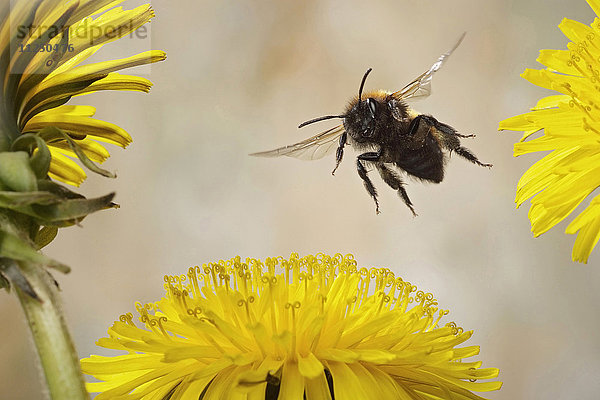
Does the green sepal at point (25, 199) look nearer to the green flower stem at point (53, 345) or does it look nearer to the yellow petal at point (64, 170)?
the green flower stem at point (53, 345)

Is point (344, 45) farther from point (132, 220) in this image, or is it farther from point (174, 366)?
point (174, 366)

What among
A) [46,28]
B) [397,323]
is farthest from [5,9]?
[397,323]

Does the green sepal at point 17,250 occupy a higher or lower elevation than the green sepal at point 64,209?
lower

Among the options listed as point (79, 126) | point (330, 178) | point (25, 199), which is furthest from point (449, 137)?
point (330, 178)

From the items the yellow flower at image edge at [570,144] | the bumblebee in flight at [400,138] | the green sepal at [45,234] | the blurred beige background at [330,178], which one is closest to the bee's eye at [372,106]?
the bumblebee in flight at [400,138]

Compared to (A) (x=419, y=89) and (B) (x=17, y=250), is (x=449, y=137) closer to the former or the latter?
(A) (x=419, y=89)

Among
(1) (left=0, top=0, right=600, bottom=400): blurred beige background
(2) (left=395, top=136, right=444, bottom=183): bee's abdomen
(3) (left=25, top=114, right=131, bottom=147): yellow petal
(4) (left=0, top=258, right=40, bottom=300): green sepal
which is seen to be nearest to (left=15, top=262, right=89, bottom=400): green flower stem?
(4) (left=0, top=258, right=40, bottom=300): green sepal

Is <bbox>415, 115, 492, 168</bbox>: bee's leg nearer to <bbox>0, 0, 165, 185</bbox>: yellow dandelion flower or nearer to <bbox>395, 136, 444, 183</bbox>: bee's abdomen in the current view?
<bbox>395, 136, 444, 183</bbox>: bee's abdomen
